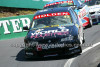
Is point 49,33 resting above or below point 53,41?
above

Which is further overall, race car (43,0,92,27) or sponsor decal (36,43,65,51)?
race car (43,0,92,27)

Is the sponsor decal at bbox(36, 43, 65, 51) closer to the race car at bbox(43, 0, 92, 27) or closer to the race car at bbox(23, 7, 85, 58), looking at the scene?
the race car at bbox(23, 7, 85, 58)

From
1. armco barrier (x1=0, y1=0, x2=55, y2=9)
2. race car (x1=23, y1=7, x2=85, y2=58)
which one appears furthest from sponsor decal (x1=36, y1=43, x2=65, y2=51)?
armco barrier (x1=0, y1=0, x2=55, y2=9)

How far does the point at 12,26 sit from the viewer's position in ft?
54.3

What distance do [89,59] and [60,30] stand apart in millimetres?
1342

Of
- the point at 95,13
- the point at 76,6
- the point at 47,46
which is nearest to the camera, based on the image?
the point at 47,46

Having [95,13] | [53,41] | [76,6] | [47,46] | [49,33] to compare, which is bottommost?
[95,13]

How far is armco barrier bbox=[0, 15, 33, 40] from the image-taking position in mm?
16375

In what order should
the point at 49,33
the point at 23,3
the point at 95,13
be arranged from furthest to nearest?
the point at 23,3 < the point at 95,13 < the point at 49,33

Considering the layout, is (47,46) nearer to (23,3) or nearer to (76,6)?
(76,6)

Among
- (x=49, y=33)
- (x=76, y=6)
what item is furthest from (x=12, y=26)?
(x=49, y=33)

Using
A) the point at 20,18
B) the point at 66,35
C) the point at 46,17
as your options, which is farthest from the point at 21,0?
the point at 66,35

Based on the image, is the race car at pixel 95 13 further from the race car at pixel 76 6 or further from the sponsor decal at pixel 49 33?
the sponsor decal at pixel 49 33

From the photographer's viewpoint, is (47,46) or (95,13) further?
(95,13)
